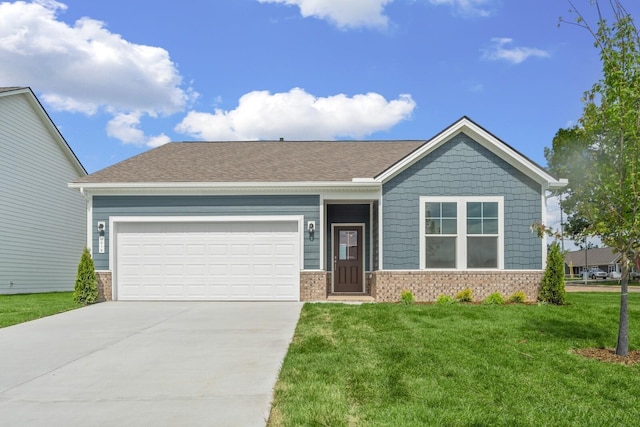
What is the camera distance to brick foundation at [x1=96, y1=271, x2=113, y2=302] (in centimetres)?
1434

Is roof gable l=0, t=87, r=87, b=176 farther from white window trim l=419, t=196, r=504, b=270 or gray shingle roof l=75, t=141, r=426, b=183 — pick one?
white window trim l=419, t=196, r=504, b=270

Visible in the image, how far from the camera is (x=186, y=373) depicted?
21.6 feet

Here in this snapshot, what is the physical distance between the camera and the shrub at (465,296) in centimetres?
1352

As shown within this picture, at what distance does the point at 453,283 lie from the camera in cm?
1377

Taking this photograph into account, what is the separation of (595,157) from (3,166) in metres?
19.0

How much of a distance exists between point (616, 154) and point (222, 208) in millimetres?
9743

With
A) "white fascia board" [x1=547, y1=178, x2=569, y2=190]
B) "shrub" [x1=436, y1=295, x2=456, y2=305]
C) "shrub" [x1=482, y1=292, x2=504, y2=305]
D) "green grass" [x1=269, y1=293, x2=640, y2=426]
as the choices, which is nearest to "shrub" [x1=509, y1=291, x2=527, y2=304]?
"shrub" [x1=482, y1=292, x2=504, y2=305]

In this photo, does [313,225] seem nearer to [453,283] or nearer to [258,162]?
[258,162]

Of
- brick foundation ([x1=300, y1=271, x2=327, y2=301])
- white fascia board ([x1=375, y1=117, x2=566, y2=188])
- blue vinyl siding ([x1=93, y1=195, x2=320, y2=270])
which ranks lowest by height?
brick foundation ([x1=300, y1=271, x2=327, y2=301])

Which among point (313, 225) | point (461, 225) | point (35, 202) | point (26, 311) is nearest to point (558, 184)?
point (461, 225)

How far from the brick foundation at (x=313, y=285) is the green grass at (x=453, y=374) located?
362cm

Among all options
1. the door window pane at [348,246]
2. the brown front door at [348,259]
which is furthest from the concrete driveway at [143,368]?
the door window pane at [348,246]

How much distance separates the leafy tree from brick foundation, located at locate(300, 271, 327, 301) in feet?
24.5

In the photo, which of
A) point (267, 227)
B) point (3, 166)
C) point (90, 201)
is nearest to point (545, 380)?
point (267, 227)
